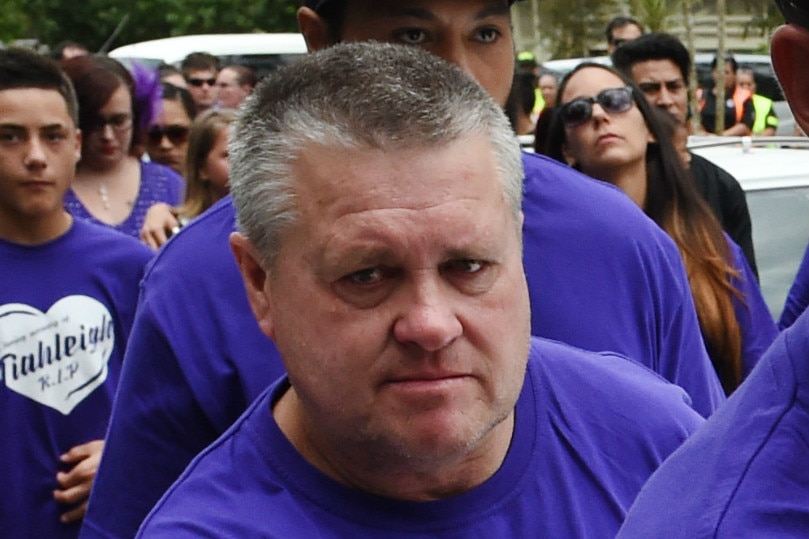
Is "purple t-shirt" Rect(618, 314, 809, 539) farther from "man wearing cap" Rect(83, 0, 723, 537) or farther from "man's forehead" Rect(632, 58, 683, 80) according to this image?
"man's forehead" Rect(632, 58, 683, 80)

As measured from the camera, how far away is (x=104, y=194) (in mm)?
6109

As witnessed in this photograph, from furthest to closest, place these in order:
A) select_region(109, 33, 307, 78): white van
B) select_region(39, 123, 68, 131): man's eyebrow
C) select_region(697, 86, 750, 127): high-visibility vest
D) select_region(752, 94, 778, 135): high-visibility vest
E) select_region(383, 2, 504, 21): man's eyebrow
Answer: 1. select_region(109, 33, 307, 78): white van
2. select_region(697, 86, 750, 127): high-visibility vest
3. select_region(752, 94, 778, 135): high-visibility vest
4. select_region(39, 123, 68, 131): man's eyebrow
5. select_region(383, 2, 504, 21): man's eyebrow

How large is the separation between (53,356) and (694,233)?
1.95 metres

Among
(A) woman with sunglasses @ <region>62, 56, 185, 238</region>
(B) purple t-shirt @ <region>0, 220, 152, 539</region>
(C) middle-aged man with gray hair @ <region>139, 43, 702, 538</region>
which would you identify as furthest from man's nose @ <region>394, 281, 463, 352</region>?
(A) woman with sunglasses @ <region>62, 56, 185, 238</region>

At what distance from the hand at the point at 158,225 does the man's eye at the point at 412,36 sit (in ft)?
10.2

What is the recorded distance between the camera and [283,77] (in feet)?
6.75

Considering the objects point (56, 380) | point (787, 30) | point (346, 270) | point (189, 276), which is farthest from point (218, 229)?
point (56, 380)

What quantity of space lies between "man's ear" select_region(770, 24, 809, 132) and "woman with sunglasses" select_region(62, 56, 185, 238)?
4.84 m

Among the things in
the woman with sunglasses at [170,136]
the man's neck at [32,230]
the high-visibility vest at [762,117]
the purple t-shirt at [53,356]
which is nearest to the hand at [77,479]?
the purple t-shirt at [53,356]

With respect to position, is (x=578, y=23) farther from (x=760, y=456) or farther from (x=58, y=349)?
(x=760, y=456)

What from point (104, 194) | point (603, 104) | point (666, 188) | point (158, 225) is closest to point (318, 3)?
point (666, 188)

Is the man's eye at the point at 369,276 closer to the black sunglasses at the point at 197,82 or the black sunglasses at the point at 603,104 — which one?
the black sunglasses at the point at 603,104

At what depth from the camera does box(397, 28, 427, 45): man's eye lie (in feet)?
8.60

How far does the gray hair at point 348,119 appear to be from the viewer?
1.90m
